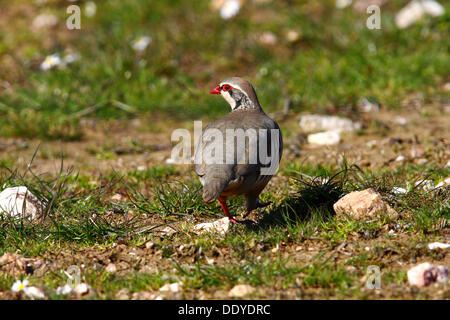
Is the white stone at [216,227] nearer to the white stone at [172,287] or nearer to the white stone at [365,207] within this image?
the white stone at [172,287]

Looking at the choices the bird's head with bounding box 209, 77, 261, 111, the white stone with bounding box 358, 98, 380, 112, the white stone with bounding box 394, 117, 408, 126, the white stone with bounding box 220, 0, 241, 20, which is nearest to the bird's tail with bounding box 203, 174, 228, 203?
the bird's head with bounding box 209, 77, 261, 111

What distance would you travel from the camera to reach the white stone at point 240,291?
13.7 ft

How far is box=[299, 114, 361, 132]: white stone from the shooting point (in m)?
8.00

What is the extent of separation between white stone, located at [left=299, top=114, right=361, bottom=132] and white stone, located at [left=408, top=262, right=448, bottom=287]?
391 cm

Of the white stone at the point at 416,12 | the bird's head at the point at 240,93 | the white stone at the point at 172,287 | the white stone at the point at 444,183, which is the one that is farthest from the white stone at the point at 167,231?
the white stone at the point at 416,12

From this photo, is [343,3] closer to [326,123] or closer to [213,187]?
[326,123]

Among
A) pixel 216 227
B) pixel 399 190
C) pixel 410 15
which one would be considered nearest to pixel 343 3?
pixel 410 15

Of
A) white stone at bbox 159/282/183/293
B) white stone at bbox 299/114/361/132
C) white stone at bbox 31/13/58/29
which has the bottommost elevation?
white stone at bbox 159/282/183/293

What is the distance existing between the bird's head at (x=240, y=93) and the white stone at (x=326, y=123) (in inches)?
84.7

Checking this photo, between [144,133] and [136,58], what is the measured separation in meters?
1.69

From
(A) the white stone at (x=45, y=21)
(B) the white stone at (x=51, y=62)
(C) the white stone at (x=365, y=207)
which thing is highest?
(A) the white stone at (x=45, y=21)

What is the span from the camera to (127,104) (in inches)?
360

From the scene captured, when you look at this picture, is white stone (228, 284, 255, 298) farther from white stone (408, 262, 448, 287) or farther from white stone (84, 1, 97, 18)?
white stone (84, 1, 97, 18)
